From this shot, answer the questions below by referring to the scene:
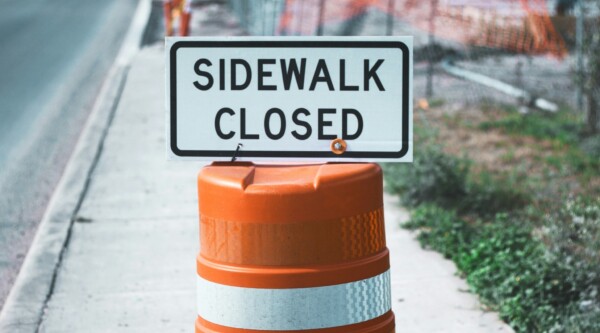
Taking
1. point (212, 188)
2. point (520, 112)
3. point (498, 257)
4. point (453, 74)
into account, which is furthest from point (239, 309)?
point (453, 74)

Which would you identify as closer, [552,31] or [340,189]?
[340,189]

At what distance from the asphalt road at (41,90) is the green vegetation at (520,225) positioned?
2.68m

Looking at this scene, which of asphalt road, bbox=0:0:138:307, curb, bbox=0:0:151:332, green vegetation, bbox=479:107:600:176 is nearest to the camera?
curb, bbox=0:0:151:332

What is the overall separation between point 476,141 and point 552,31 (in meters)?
4.03

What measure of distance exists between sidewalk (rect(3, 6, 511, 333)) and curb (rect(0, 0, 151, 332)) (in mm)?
49

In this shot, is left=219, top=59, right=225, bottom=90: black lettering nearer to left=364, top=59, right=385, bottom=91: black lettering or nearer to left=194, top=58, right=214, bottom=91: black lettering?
left=194, top=58, right=214, bottom=91: black lettering

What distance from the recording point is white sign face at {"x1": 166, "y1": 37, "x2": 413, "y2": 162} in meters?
3.51

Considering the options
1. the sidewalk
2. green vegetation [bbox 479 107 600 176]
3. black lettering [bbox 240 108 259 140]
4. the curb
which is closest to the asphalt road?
the curb

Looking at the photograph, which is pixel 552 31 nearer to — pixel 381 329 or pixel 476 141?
pixel 476 141

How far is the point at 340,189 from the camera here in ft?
10.8

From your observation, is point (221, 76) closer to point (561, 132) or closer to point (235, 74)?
point (235, 74)

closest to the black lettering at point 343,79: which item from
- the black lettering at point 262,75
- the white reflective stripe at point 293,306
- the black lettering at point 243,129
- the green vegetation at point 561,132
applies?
the black lettering at point 262,75

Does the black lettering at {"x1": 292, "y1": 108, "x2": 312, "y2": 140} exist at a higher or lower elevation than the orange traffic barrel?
higher

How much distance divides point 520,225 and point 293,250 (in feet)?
12.3
